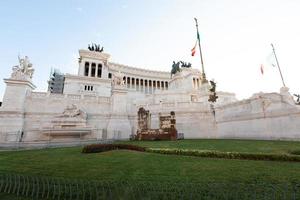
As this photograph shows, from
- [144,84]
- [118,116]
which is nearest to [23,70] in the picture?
[118,116]

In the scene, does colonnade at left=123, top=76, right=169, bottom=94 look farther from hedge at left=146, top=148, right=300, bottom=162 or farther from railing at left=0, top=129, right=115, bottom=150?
hedge at left=146, top=148, right=300, bottom=162

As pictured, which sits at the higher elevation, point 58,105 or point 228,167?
point 58,105

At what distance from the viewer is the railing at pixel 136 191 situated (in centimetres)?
410

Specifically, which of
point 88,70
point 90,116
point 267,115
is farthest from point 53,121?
point 88,70

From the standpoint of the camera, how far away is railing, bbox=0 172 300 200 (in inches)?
161

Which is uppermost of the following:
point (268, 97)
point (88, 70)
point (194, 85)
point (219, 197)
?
point (88, 70)

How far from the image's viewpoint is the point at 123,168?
7.52 m

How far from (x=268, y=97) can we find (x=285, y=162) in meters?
12.0

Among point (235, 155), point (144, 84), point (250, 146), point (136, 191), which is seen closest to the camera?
point (136, 191)

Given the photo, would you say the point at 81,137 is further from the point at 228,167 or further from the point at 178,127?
the point at 228,167

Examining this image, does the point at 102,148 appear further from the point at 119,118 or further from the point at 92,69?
the point at 92,69

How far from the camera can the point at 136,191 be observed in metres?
Result: 4.12

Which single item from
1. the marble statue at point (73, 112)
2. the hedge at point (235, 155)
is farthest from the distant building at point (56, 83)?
the hedge at point (235, 155)

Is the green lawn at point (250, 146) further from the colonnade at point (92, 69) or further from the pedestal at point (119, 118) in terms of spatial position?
the colonnade at point (92, 69)
